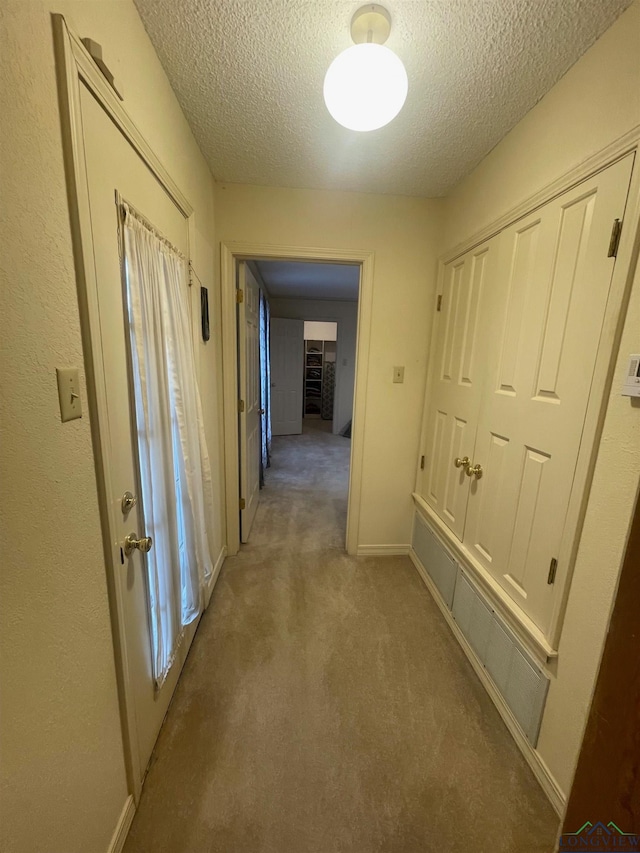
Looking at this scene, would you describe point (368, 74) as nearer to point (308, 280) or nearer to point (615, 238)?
point (615, 238)

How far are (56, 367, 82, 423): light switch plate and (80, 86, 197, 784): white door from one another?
3.3 inches

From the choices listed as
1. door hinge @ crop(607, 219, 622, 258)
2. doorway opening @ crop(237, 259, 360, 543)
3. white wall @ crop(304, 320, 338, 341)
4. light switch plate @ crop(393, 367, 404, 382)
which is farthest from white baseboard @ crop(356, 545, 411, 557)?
white wall @ crop(304, 320, 338, 341)

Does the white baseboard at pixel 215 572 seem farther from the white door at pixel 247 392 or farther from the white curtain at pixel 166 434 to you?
the white curtain at pixel 166 434

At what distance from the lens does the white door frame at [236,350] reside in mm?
2010

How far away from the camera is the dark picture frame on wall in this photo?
67.6 inches

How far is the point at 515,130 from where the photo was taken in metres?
1.42

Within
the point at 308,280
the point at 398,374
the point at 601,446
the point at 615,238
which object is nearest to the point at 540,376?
the point at 601,446

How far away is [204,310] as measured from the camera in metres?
1.74

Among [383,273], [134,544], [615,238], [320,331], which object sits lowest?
[134,544]

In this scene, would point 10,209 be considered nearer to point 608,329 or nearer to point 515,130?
point 608,329

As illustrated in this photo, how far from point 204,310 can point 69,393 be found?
1.15 metres

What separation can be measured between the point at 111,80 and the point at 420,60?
994 millimetres

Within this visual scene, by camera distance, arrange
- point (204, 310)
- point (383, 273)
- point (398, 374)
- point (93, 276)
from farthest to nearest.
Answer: point (398, 374)
point (383, 273)
point (204, 310)
point (93, 276)

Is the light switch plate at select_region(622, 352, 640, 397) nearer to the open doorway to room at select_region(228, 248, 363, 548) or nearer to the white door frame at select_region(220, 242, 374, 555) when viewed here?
the white door frame at select_region(220, 242, 374, 555)
